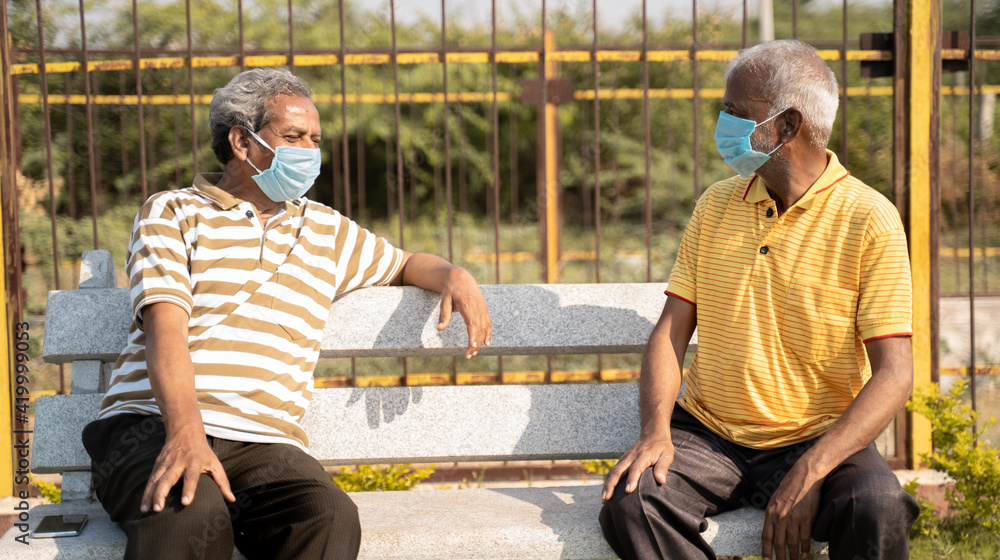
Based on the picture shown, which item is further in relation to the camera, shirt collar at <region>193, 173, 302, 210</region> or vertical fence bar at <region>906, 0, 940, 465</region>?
vertical fence bar at <region>906, 0, 940, 465</region>

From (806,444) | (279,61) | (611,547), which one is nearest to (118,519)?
(611,547)

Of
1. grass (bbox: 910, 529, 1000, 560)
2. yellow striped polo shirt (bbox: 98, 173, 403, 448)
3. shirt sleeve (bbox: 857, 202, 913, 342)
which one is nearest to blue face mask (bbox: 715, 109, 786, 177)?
shirt sleeve (bbox: 857, 202, 913, 342)

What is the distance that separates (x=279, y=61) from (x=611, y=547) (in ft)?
9.11

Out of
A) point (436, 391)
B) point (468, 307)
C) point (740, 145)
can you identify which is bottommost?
point (436, 391)

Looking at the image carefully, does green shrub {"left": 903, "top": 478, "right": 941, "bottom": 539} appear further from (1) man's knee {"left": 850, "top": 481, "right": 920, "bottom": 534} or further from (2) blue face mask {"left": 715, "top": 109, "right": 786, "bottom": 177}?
(2) blue face mask {"left": 715, "top": 109, "right": 786, "bottom": 177}

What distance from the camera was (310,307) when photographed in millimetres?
2590

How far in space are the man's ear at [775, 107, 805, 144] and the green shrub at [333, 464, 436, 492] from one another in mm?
2104

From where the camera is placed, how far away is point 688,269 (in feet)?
8.64

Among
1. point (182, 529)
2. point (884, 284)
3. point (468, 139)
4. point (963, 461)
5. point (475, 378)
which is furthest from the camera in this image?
point (468, 139)

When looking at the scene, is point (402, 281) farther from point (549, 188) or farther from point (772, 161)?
point (549, 188)

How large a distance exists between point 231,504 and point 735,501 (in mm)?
1393

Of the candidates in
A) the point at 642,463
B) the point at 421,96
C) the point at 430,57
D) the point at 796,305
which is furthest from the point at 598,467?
the point at 421,96

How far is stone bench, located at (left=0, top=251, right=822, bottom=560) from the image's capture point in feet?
8.76

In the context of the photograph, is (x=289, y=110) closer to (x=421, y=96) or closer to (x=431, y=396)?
(x=431, y=396)
